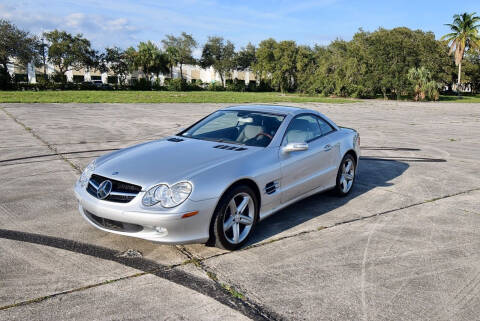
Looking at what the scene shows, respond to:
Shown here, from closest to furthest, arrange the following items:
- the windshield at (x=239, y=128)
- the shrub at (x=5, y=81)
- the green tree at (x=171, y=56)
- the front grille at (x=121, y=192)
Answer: the front grille at (x=121, y=192), the windshield at (x=239, y=128), the shrub at (x=5, y=81), the green tree at (x=171, y=56)

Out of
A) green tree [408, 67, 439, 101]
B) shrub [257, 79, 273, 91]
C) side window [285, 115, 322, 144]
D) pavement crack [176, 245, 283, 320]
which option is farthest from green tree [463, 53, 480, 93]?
pavement crack [176, 245, 283, 320]

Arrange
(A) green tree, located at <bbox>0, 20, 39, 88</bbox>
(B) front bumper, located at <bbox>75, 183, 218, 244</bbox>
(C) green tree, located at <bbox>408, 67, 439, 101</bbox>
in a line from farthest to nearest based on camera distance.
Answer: (A) green tree, located at <bbox>0, 20, 39, 88</bbox> → (C) green tree, located at <bbox>408, 67, 439, 101</bbox> → (B) front bumper, located at <bbox>75, 183, 218, 244</bbox>

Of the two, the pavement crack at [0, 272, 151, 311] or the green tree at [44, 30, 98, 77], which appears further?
the green tree at [44, 30, 98, 77]

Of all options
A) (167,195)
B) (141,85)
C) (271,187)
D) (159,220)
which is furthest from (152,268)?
(141,85)

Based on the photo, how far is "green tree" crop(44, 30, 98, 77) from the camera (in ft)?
209

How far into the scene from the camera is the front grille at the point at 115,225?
3.84 m

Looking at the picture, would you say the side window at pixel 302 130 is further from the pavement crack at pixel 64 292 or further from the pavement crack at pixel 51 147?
the pavement crack at pixel 51 147

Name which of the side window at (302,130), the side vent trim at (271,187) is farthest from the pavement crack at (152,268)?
the side window at (302,130)

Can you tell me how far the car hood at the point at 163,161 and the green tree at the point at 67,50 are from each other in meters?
66.3

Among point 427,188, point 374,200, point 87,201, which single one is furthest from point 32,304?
point 427,188

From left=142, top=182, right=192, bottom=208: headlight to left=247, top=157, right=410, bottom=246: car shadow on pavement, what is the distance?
109cm

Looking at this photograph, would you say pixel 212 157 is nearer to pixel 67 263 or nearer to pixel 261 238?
pixel 261 238

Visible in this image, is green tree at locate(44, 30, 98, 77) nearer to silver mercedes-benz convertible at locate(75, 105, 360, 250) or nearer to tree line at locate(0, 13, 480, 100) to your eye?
tree line at locate(0, 13, 480, 100)

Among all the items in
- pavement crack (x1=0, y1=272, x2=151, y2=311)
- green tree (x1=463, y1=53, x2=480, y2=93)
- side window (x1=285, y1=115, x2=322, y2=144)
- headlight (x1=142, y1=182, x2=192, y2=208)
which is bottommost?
pavement crack (x1=0, y1=272, x2=151, y2=311)
